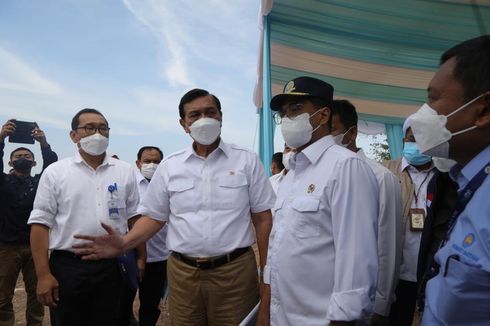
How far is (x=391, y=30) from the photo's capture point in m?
5.57

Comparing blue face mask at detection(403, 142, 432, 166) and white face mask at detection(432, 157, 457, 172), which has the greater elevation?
blue face mask at detection(403, 142, 432, 166)

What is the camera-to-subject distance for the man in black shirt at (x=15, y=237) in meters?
3.53

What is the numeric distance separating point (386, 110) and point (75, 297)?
9281 mm

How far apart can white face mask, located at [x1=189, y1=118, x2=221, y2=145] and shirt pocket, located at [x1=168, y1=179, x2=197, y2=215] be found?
0.30 m

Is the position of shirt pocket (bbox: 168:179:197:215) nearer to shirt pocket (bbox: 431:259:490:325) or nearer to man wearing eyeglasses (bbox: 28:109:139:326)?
man wearing eyeglasses (bbox: 28:109:139:326)

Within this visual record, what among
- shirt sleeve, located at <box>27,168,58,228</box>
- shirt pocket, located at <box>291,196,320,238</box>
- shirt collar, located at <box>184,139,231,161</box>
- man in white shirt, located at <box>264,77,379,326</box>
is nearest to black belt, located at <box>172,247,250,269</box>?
man in white shirt, located at <box>264,77,379,326</box>

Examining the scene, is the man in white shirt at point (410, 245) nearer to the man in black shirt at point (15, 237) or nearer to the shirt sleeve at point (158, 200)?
the shirt sleeve at point (158, 200)

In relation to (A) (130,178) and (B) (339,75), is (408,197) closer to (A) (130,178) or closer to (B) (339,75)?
(A) (130,178)

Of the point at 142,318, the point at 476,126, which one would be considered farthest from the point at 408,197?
the point at 142,318

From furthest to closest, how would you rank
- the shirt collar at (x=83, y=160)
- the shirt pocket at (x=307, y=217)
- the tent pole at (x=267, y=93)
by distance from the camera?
the tent pole at (x=267, y=93)
the shirt collar at (x=83, y=160)
the shirt pocket at (x=307, y=217)

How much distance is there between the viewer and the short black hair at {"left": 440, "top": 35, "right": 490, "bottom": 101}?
1.04 m

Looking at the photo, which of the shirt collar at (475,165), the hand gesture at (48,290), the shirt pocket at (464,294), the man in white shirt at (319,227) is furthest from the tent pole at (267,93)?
the shirt pocket at (464,294)

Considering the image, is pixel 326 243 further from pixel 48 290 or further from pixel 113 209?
pixel 48 290

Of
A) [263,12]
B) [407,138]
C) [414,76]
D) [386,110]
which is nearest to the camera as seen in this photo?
[407,138]
